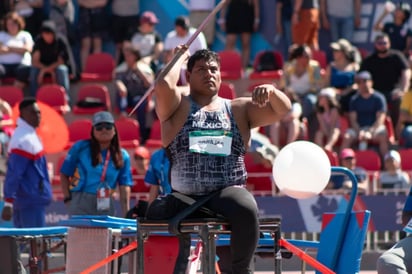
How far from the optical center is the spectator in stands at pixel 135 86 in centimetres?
2008

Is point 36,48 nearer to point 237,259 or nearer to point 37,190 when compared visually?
point 37,190

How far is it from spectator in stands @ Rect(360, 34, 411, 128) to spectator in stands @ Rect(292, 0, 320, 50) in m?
1.40

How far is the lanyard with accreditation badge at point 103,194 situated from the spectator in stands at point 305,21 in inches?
346

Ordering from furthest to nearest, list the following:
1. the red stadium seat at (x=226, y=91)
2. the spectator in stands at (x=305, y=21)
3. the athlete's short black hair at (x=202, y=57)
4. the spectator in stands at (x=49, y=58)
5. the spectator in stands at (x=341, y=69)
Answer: the spectator in stands at (x=305, y=21) < the spectator in stands at (x=49, y=58) < the spectator in stands at (x=341, y=69) < the red stadium seat at (x=226, y=91) < the athlete's short black hair at (x=202, y=57)

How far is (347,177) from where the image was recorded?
55.9 ft

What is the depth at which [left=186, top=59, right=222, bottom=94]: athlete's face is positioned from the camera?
8.34 m

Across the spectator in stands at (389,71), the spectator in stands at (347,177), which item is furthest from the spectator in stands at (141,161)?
the spectator in stands at (389,71)

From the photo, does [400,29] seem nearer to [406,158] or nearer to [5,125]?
[406,158]

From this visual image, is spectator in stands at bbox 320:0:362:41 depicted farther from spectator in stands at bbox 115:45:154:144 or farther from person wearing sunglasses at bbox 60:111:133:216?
person wearing sunglasses at bbox 60:111:133:216

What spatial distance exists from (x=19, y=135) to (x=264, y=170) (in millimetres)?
4223

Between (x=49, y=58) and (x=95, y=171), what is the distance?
8.20 meters

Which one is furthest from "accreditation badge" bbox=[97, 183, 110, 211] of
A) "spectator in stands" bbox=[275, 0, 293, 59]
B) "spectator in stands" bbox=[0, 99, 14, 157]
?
"spectator in stands" bbox=[275, 0, 293, 59]

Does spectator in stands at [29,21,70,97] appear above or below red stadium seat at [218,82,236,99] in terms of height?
above

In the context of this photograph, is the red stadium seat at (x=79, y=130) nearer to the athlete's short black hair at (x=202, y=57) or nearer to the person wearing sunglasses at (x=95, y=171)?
the person wearing sunglasses at (x=95, y=171)
